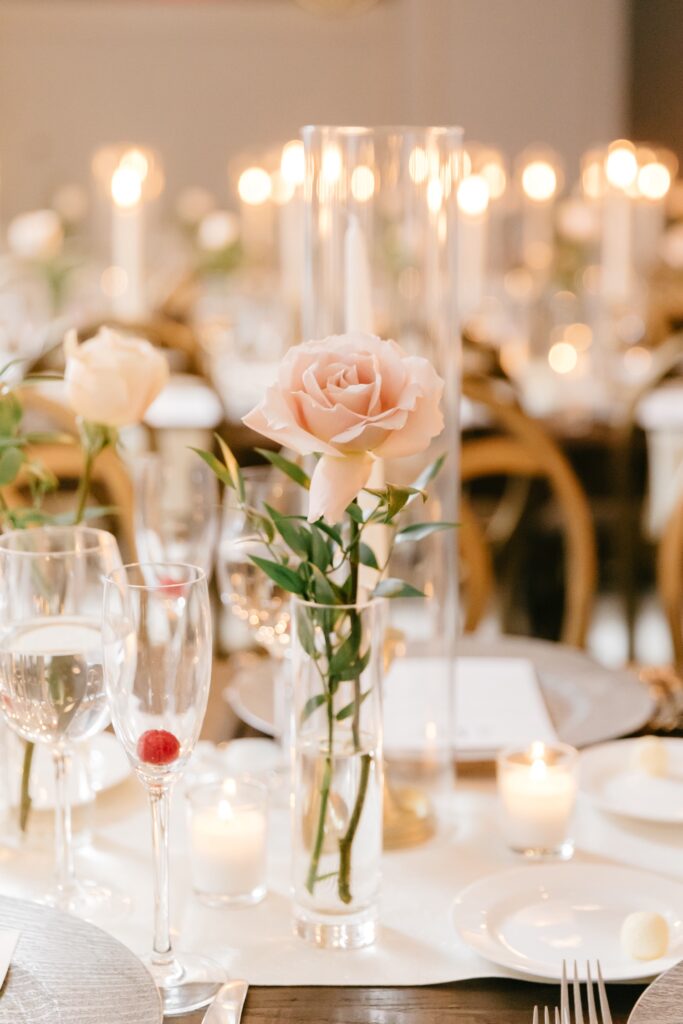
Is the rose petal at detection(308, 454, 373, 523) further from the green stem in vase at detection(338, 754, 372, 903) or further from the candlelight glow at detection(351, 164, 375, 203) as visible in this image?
the candlelight glow at detection(351, 164, 375, 203)

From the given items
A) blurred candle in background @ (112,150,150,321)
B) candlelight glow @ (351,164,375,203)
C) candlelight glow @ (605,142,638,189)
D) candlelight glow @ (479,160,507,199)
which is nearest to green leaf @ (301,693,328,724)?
candlelight glow @ (351,164,375,203)

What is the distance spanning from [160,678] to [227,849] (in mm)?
239

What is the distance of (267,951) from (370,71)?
8676mm

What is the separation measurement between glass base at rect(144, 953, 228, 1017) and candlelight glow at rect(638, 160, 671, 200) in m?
5.36

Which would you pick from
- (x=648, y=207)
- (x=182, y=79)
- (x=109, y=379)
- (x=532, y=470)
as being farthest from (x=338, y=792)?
(x=182, y=79)

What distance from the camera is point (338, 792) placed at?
3.28ft

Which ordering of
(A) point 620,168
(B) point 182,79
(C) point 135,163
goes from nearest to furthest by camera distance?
1. (A) point 620,168
2. (C) point 135,163
3. (B) point 182,79

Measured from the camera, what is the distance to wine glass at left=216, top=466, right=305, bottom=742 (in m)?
1.28

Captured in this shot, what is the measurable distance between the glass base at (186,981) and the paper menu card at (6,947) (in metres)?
0.09

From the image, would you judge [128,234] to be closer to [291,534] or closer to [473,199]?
[473,199]

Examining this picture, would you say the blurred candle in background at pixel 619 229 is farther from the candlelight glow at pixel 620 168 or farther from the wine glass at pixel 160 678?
the wine glass at pixel 160 678

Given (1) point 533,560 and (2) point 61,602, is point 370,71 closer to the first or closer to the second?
(1) point 533,560

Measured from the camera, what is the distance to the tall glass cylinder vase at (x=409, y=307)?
4.01ft

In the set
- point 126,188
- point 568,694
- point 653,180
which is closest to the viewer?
point 568,694
